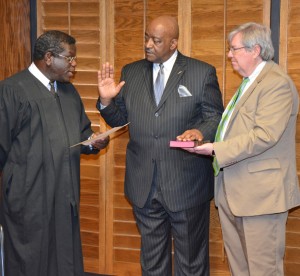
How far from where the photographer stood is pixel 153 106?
3.08m

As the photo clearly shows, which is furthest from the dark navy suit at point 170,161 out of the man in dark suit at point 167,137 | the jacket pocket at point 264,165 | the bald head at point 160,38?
the jacket pocket at point 264,165

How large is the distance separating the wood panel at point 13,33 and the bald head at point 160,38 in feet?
3.69

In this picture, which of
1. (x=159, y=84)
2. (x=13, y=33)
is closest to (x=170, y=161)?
(x=159, y=84)

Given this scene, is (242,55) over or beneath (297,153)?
over

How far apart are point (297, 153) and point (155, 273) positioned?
3.70 feet

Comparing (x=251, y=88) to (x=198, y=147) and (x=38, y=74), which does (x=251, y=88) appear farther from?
(x=38, y=74)

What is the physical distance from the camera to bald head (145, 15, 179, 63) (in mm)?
3039

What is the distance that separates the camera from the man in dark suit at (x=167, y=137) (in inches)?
120

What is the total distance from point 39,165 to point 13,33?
4.39ft

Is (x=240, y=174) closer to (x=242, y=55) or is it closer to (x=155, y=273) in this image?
(x=242, y=55)

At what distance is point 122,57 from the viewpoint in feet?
12.0

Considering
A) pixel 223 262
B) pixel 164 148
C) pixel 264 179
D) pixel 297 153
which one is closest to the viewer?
pixel 264 179

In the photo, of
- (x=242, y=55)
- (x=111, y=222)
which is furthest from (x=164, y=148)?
(x=111, y=222)

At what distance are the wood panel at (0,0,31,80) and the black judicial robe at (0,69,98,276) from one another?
966 millimetres
